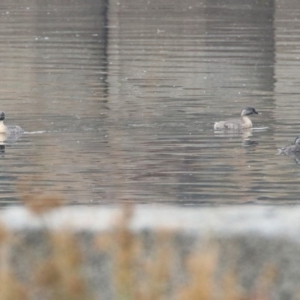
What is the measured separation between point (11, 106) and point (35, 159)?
6.60 metres

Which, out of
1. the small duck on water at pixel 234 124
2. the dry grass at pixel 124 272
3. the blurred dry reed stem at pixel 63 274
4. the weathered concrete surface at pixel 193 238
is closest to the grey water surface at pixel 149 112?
the small duck on water at pixel 234 124

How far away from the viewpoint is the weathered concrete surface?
435 cm

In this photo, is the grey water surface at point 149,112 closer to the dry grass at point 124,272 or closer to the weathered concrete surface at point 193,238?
the weathered concrete surface at point 193,238

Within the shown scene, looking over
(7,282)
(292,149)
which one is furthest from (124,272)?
(292,149)

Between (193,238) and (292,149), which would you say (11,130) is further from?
(193,238)

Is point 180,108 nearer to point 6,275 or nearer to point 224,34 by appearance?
→ point 6,275

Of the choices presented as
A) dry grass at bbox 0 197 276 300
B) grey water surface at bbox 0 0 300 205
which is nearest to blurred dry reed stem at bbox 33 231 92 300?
dry grass at bbox 0 197 276 300

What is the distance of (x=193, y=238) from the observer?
436 centimetres

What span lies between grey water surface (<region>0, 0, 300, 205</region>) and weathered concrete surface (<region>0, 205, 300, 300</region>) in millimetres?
9372

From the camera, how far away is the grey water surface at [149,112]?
621 inches

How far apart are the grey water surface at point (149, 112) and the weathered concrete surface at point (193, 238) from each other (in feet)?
30.7

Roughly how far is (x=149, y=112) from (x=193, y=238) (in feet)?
59.9

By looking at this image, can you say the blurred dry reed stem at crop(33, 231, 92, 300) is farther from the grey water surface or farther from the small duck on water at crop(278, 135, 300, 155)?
the small duck on water at crop(278, 135, 300, 155)

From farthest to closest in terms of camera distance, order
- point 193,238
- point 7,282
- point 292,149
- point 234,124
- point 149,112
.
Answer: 1. point 149,112
2. point 234,124
3. point 292,149
4. point 193,238
5. point 7,282
